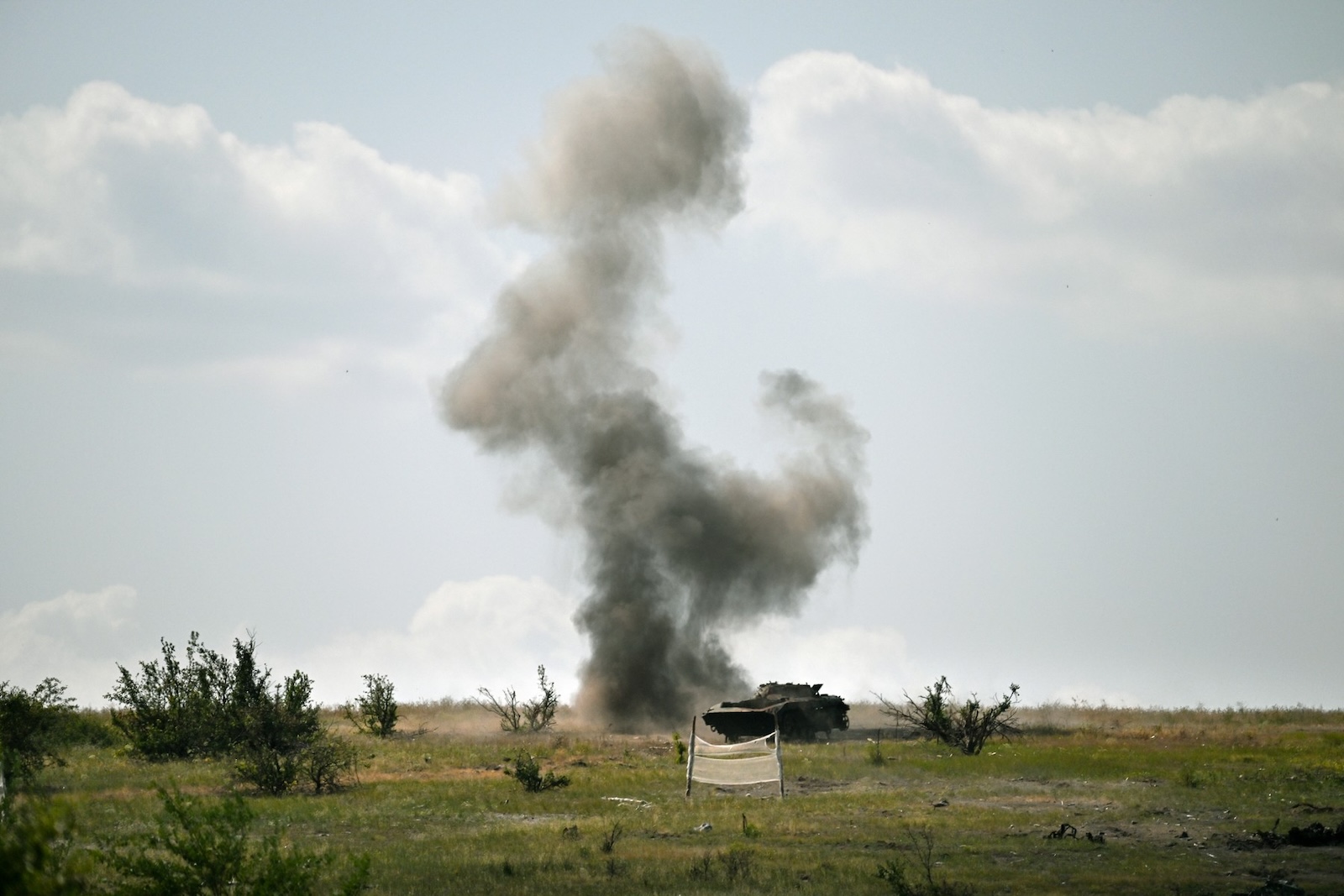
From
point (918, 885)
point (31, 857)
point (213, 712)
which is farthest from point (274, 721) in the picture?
point (31, 857)

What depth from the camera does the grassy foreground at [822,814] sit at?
582 inches

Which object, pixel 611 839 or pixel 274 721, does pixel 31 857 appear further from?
pixel 274 721

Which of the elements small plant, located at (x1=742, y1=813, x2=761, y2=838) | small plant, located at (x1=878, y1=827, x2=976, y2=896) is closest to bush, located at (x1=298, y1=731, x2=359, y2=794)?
small plant, located at (x1=742, y1=813, x2=761, y2=838)

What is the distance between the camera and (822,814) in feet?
65.8

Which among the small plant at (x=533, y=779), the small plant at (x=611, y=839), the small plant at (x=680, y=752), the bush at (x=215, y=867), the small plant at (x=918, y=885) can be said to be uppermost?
the small plant at (x=680, y=752)

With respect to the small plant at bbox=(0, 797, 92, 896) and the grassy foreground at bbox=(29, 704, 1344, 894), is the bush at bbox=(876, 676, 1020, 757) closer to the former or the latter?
the grassy foreground at bbox=(29, 704, 1344, 894)

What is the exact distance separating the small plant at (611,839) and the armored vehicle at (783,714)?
1582cm

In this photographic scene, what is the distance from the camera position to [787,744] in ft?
107

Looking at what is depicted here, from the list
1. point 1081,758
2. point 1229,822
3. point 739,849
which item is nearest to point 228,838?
point 739,849

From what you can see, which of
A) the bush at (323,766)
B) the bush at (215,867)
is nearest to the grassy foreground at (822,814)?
the bush at (323,766)

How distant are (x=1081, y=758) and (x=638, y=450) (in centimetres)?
2082

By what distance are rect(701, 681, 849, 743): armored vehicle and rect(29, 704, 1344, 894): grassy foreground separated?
5.72 feet

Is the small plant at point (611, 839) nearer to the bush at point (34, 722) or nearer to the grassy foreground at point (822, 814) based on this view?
the grassy foreground at point (822, 814)

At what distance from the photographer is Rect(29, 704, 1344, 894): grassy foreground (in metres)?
14.8
